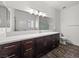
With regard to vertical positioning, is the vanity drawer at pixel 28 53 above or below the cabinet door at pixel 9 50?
below

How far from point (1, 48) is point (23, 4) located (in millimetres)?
1749

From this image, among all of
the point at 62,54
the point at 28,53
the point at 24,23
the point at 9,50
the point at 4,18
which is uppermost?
the point at 4,18

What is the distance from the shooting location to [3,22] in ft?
6.62

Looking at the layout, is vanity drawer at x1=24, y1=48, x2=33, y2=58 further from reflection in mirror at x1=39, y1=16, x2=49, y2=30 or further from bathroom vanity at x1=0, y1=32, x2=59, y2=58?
reflection in mirror at x1=39, y1=16, x2=49, y2=30

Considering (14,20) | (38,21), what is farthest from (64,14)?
(14,20)

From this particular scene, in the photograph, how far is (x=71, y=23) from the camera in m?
4.33

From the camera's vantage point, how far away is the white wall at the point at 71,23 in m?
4.05

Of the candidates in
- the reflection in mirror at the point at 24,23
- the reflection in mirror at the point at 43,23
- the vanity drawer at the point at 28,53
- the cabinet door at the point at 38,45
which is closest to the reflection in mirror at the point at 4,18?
the reflection in mirror at the point at 24,23

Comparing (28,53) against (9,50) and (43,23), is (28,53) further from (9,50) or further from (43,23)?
(43,23)

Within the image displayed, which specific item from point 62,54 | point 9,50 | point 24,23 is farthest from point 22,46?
point 62,54

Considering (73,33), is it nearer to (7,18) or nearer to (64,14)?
(64,14)

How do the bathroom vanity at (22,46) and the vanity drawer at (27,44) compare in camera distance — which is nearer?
the bathroom vanity at (22,46)

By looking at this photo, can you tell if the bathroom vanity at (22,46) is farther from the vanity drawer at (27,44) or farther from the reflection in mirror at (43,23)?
the reflection in mirror at (43,23)

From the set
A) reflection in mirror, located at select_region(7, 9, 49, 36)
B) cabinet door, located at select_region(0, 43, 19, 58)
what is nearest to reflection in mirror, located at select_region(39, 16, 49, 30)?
reflection in mirror, located at select_region(7, 9, 49, 36)
